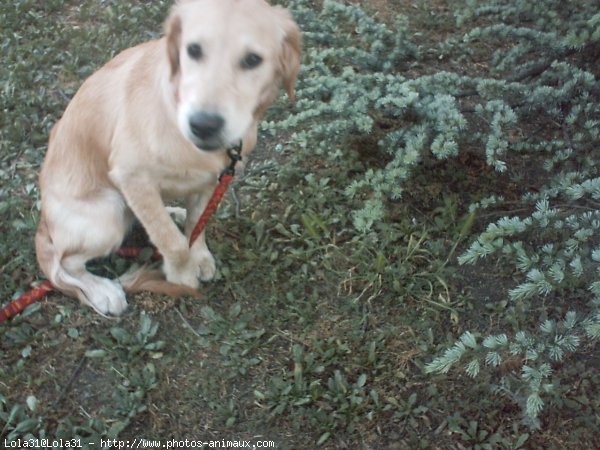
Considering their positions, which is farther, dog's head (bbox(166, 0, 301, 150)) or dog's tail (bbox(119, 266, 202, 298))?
dog's tail (bbox(119, 266, 202, 298))

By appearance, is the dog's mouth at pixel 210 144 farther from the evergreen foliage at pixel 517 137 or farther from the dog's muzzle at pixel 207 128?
the evergreen foliage at pixel 517 137

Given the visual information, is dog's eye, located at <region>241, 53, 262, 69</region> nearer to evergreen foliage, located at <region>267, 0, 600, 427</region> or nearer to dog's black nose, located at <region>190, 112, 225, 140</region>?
dog's black nose, located at <region>190, 112, 225, 140</region>

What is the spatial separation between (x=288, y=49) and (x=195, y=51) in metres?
0.42

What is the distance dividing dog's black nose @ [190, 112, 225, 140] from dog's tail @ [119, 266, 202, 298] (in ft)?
3.28

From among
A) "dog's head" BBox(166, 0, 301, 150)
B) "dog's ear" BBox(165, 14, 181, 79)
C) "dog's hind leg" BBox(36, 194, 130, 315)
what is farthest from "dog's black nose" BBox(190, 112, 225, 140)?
"dog's hind leg" BBox(36, 194, 130, 315)

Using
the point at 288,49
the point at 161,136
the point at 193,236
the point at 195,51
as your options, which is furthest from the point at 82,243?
the point at 288,49

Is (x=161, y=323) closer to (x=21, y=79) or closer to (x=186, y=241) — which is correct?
(x=186, y=241)

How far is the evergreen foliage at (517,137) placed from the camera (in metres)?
2.31

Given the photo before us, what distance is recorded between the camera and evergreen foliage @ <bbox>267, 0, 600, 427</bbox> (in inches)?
91.0

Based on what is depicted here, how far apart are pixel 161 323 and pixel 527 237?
179cm

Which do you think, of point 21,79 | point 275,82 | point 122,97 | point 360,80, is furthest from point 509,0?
point 21,79

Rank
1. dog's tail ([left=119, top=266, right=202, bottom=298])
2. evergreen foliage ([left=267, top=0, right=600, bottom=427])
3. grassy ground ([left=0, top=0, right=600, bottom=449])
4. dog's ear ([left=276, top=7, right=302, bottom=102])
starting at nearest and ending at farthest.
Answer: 1. evergreen foliage ([left=267, top=0, right=600, bottom=427])
2. dog's ear ([left=276, top=7, right=302, bottom=102])
3. grassy ground ([left=0, top=0, right=600, bottom=449])
4. dog's tail ([left=119, top=266, right=202, bottom=298])

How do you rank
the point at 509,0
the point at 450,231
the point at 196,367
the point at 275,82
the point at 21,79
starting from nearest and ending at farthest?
the point at 275,82, the point at 196,367, the point at 450,231, the point at 509,0, the point at 21,79

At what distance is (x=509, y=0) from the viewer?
379 cm
